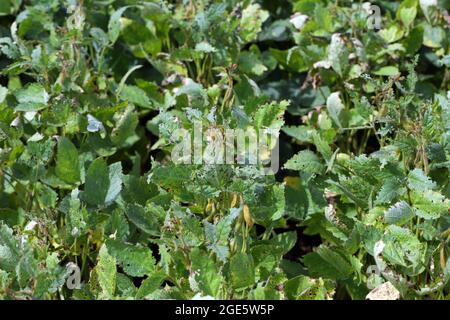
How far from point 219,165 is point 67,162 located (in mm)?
428

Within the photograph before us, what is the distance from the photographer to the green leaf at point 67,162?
1.94 m

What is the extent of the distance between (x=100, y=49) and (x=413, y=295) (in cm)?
106

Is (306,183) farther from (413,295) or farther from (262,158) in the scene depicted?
(413,295)

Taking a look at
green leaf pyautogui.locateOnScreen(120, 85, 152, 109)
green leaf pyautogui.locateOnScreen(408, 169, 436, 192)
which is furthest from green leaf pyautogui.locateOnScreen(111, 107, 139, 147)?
green leaf pyautogui.locateOnScreen(408, 169, 436, 192)

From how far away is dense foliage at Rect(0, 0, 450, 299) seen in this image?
1641mm

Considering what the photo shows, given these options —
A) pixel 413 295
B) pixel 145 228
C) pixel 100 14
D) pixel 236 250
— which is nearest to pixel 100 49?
pixel 100 14

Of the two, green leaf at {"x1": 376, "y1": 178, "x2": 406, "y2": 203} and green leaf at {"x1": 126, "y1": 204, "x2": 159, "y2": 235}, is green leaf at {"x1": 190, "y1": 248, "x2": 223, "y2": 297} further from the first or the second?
green leaf at {"x1": 376, "y1": 178, "x2": 406, "y2": 203}

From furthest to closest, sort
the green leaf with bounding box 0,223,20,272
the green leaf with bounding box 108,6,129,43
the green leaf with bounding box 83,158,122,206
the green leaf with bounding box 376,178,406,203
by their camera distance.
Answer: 1. the green leaf with bounding box 108,6,129,43
2. the green leaf with bounding box 83,158,122,206
3. the green leaf with bounding box 376,178,406,203
4. the green leaf with bounding box 0,223,20,272

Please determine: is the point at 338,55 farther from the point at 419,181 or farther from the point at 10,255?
the point at 10,255

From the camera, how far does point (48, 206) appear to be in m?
1.92

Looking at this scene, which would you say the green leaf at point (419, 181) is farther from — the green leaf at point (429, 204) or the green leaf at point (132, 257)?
the green leaf at point (132, 257)

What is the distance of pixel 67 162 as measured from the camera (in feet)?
6.38

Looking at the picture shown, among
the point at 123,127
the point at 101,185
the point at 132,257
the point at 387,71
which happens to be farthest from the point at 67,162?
the point at 387,71

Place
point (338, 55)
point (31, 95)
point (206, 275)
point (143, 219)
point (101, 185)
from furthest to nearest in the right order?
point (338, 55) → point (31, 95) → point (101, 185) → point (143, 219) → point (206, 275)
